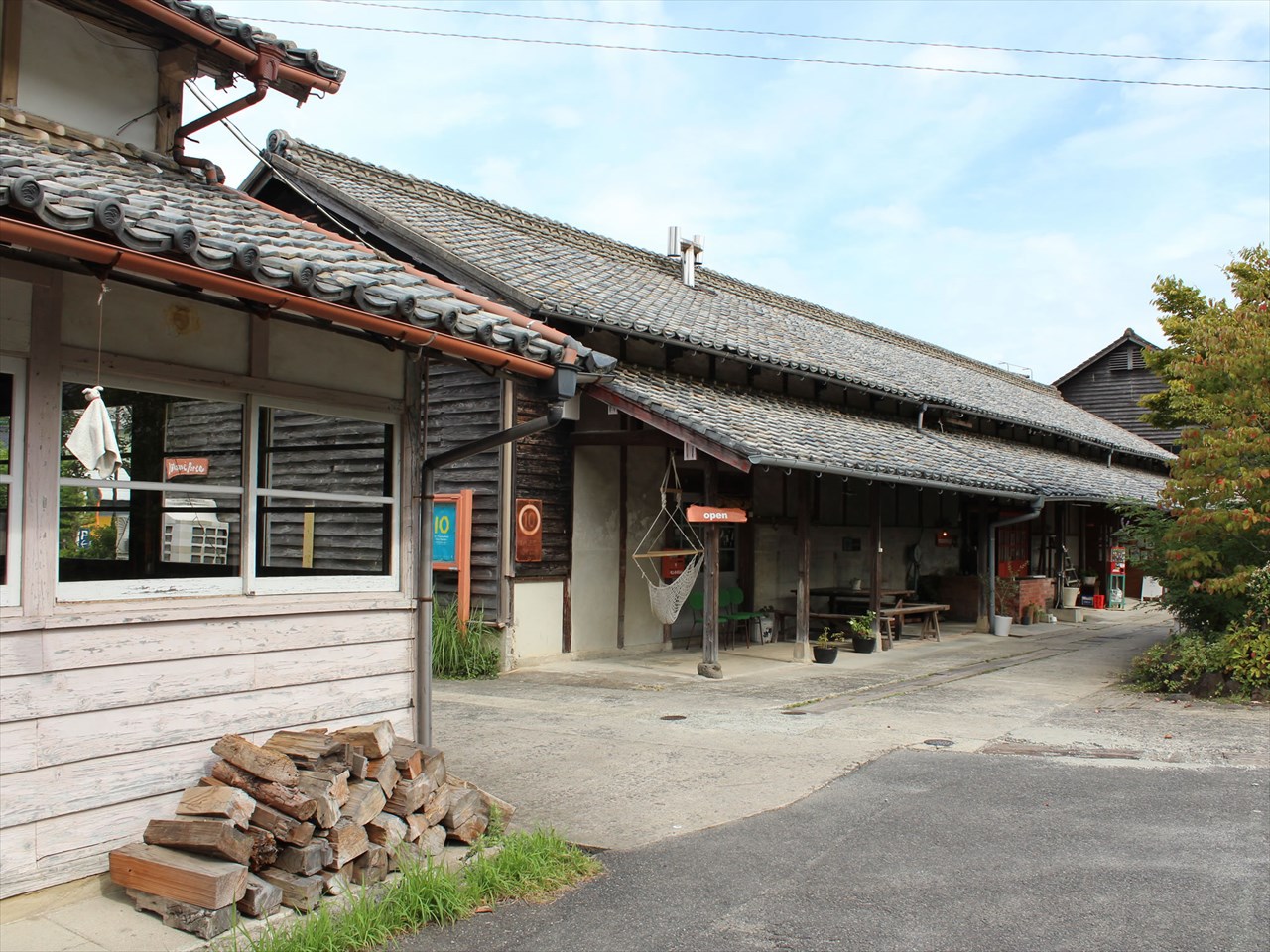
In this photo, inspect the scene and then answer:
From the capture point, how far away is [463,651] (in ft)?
36.8

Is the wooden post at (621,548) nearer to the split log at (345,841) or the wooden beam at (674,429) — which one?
the wooden beam at (674,429)

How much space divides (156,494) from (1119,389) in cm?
3574

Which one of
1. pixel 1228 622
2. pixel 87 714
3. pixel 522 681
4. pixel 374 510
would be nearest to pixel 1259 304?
pixel 1228 622

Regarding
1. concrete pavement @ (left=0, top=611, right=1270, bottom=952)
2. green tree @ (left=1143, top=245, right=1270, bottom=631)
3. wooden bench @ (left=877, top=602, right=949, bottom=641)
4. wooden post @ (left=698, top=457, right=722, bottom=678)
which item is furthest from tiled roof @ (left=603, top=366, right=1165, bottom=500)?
green tree @ (left=1143, top=245, right=1270, bottom=631)

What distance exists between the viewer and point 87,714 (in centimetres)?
430

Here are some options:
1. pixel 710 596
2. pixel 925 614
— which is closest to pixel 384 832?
pixel 710 596

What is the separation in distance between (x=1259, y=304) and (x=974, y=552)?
386 inches

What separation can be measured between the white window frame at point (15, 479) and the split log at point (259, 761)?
106 centimetres

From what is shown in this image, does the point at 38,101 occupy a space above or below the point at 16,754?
above

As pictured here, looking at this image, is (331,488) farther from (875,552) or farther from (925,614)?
(925,614)

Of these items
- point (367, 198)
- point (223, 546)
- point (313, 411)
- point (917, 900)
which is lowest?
point (917, 900)

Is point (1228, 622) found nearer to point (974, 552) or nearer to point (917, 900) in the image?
point (917, 900)

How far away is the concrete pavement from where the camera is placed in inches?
223

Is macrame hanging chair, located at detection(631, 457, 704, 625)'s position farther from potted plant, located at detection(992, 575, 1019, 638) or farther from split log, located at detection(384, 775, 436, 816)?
potted plant, located at detection(992, 575, 1019, 638)
